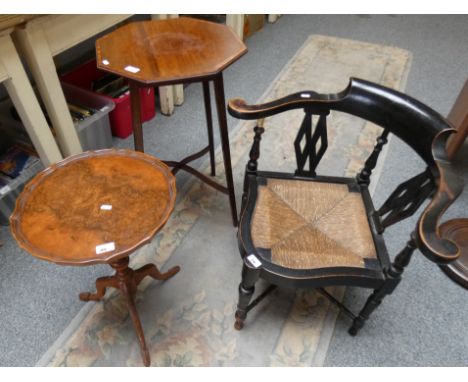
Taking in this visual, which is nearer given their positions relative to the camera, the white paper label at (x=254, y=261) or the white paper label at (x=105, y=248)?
the white paper label at (x=105, y=248)

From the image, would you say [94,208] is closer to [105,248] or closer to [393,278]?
[105,248]

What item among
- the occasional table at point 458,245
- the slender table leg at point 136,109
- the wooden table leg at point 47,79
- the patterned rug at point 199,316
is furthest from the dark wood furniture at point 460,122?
the wooden table leg at point 47,79

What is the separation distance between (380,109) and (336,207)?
35cm

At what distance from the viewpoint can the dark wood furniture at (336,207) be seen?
3.02 feet

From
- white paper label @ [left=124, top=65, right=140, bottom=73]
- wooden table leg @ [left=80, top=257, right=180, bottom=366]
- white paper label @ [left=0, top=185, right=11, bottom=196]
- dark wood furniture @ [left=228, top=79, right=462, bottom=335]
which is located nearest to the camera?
dark wood furniture @ [left=228, top=79, right=462, bottom=335]

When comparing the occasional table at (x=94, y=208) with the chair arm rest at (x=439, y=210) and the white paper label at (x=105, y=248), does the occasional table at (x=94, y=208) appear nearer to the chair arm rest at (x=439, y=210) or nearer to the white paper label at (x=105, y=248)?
the white paper label at (x=105, y=248)

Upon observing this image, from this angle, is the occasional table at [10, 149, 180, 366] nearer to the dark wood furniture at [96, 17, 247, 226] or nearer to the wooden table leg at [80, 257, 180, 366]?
the wooden table leg at [80, 257, 180, 366]

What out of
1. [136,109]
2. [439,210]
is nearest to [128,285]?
[136,109]

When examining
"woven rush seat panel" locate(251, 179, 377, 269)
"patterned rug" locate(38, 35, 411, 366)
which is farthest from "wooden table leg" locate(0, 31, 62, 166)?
Answer: "woven rush seat panel" locate(251, 179, 377, 269)

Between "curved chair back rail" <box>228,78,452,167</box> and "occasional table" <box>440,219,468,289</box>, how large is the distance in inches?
29.4

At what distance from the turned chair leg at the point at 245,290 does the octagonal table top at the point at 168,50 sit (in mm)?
619

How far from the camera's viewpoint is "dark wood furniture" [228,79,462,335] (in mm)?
922

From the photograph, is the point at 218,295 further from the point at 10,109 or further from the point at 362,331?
the point at 10,109
